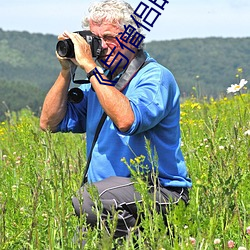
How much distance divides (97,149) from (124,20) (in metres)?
0.68

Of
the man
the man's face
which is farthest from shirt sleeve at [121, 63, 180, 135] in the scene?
the man's face

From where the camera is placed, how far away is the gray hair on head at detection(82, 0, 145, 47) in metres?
3.55

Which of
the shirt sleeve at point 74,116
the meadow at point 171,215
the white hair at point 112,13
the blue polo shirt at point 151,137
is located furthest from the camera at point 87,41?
the meadow at point 171,215

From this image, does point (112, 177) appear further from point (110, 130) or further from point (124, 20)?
point (124, 20)

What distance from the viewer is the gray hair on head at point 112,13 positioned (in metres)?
3.55

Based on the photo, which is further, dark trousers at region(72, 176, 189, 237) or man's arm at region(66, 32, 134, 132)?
dark trousers at region(72, 176, 189, 237)

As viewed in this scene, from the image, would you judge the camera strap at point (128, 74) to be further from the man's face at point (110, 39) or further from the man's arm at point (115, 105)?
the man's arm at point (115, 105)

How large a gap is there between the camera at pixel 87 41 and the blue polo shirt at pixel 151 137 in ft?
0.80

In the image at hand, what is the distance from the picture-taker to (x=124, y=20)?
3564 millimetres

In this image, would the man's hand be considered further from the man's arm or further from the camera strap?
the camera strap

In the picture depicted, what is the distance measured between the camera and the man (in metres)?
0.03

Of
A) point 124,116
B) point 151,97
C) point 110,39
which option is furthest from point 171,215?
point 110,39

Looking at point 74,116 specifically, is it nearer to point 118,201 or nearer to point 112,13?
point 112,13

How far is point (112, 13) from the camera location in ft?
11.7
